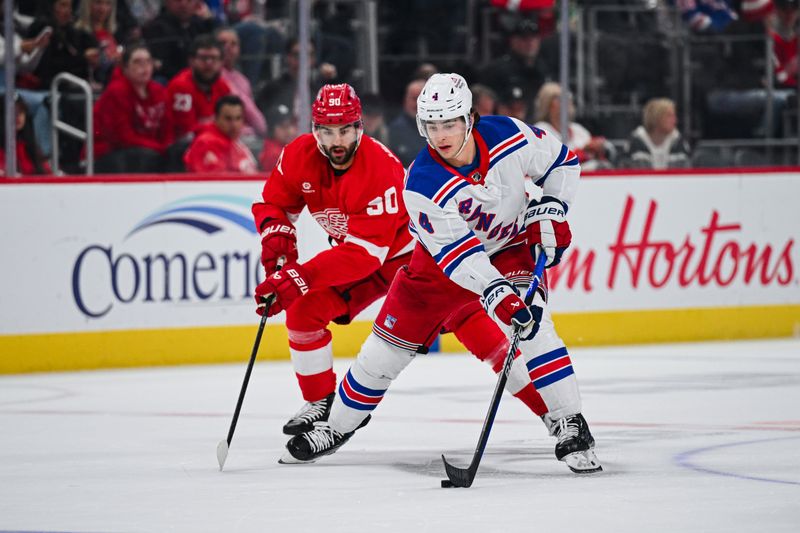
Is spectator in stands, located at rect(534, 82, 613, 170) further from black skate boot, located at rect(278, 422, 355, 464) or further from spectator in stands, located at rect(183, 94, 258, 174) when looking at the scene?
black skate boot, located at rect(278, 422, 355, 464)

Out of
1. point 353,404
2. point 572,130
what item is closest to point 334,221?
point 353,404

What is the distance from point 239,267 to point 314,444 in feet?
10.3

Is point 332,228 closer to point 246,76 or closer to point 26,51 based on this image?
point 26,51

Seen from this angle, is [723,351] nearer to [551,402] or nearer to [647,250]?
[647,250]

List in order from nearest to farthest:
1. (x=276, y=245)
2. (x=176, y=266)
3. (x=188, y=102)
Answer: (x=276, y=245) < (x=176, y=266) < (x=188, y=102)

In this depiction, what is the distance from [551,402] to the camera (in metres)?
4.40

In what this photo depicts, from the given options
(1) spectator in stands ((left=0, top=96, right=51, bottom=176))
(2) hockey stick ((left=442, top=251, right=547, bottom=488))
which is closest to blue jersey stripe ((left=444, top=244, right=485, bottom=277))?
(2) hockey stick ((left=442, top=251, right=547, bottom=488))

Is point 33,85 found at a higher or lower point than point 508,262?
higher

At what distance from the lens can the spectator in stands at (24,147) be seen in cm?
730

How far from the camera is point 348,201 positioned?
5012 mm

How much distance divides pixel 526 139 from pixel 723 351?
12.8 feet

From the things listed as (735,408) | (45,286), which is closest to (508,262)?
(735,408)

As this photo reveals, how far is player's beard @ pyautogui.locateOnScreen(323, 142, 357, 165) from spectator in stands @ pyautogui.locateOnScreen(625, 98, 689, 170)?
12.7 ft

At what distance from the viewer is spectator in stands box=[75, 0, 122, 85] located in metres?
7.64
